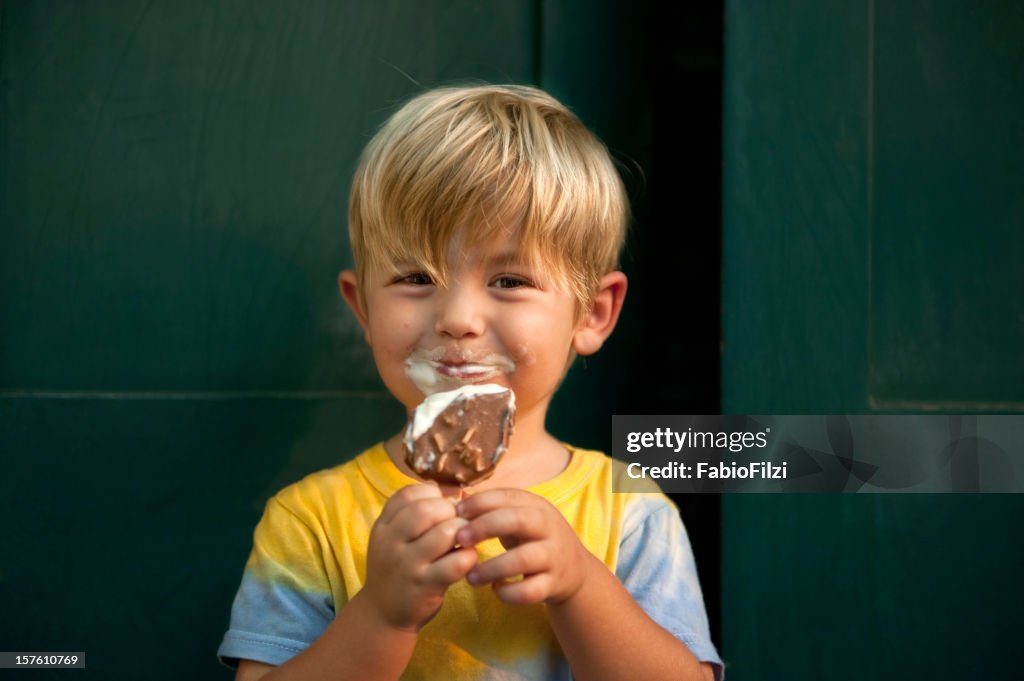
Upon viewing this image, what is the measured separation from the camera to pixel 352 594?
1.51 m

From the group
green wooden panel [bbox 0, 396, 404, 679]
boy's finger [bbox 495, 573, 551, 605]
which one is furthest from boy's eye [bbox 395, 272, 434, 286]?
green wooden panel [bbox 0, 396, 404, 679]

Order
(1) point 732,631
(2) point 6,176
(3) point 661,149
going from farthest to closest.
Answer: (3) point 661,149 → (2) point 6,176 → (1) point 732,631

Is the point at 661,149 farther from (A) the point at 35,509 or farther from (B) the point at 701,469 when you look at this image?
(A) the point at 35,509

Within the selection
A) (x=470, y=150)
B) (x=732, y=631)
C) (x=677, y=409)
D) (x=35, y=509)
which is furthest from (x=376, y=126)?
(x=732, y=631)

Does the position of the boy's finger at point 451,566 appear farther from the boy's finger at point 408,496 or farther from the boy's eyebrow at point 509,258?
the boy's eyebrow at point 509,258

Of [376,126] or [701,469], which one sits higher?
[376,126]

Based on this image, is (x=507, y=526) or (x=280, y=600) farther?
(x=280, y=600)

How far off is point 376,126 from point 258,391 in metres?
0.62

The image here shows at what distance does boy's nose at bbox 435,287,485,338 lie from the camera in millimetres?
1434

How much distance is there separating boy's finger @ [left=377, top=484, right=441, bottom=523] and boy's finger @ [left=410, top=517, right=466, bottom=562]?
5cm

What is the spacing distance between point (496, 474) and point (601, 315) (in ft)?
1.12

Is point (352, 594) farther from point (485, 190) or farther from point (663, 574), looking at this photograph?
point (485, 190)

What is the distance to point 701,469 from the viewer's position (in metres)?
1.89

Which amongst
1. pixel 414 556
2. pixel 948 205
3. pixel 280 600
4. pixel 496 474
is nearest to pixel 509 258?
pixel 496 474
